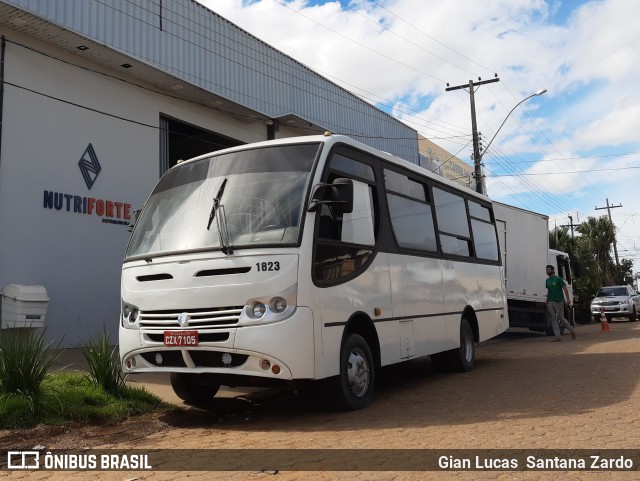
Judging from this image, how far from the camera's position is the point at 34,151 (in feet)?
40.7

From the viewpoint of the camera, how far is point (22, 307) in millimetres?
11391

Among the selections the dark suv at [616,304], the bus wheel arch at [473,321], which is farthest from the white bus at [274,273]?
the dark suv at [616,304]

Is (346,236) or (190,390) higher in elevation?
(346,236)

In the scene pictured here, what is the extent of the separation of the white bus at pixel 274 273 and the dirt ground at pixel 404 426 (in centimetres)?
50

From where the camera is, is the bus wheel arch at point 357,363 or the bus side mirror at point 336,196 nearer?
the bus side mirror at point 336,196

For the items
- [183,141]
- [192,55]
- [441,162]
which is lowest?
[183,141]

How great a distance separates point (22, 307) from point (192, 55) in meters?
7.91

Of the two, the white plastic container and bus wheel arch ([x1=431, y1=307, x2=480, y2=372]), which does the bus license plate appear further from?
the white plastic container

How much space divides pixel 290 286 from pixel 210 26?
12847mm

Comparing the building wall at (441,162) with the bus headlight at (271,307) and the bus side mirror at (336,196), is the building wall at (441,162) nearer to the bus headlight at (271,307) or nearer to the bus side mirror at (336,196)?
the bus side mirror at (336,196)

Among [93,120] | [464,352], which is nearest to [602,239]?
[464,352]

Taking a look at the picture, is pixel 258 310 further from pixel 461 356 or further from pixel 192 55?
pixel 192 55

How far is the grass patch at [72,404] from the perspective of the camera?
607 cm

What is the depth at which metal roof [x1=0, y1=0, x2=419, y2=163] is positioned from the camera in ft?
41.3
